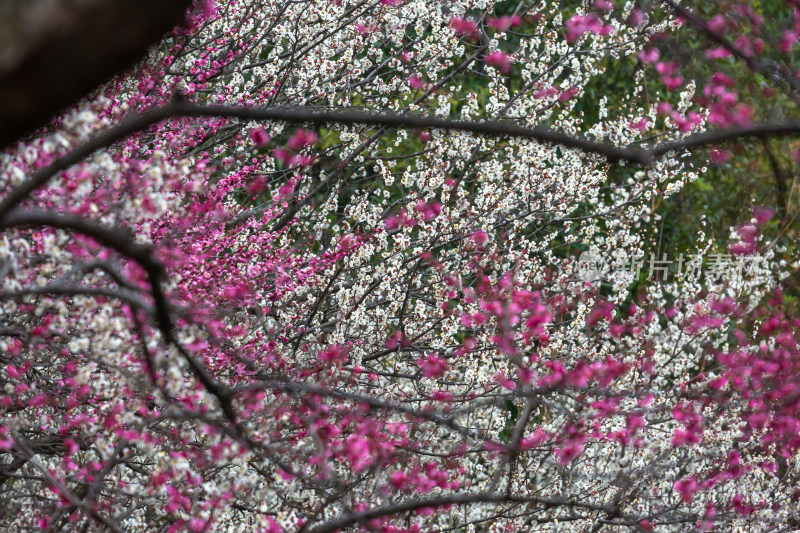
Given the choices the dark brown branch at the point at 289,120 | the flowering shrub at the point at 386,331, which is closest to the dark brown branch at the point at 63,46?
the dark brown branch at the point at 289,120

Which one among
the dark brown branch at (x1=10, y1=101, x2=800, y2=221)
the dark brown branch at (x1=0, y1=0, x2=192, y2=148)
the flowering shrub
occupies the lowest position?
the dark brown branch at (x1=0, y1=0, x2=192, y2=148)

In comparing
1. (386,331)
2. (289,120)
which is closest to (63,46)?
(289,120)

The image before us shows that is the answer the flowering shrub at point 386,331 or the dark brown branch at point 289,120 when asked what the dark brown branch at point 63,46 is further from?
the flowering shrub at point 386,331

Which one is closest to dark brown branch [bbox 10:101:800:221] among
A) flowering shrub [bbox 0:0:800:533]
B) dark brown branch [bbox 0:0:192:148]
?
dark brown branch [bbox 0:0:192:148]

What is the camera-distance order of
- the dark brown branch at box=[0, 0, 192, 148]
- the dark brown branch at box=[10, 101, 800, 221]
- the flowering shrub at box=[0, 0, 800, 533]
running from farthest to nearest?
the flowering shrub at box=[0, 0, 800, 533]
the dark brown branch at box=[10, 101, 800, 221]
the dark brown branch at box=[0, 0, 192, 148]

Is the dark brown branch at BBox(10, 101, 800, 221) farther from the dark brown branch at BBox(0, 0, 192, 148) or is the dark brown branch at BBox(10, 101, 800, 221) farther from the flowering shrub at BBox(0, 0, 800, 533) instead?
the flowering shrub at BBox(0, 0, 800, 533)

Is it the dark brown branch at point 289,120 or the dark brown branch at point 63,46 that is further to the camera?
the dark brown branch at point 289,120

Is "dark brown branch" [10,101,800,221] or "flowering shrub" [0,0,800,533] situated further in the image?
"flowering shrub" [0,0,800,533]

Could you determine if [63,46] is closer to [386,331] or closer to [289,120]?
[289,120]

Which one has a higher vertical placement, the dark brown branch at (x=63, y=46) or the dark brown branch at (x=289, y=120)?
the dark brown branch at (x=289, y=120)

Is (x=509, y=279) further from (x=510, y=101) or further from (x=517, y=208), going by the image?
(x=510, y=101)

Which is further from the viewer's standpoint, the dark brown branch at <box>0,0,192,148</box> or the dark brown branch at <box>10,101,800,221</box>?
the dark brown branch at <box>10,101,800,221</box>

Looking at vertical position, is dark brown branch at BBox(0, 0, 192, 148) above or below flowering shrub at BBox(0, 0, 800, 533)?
below

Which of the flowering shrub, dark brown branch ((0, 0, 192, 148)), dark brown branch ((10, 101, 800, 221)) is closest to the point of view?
dark brown branch ((0, 0, 192, 148))
